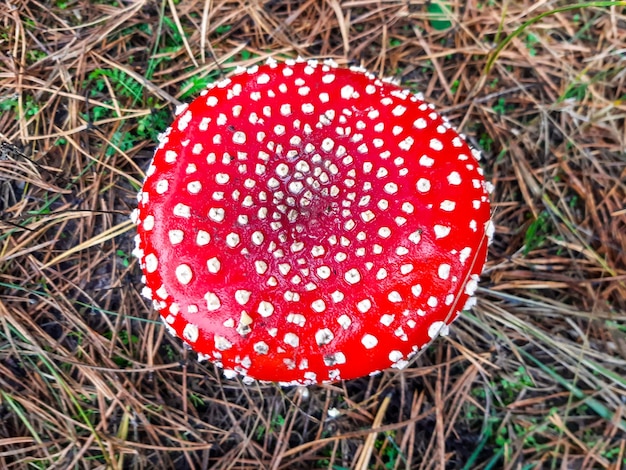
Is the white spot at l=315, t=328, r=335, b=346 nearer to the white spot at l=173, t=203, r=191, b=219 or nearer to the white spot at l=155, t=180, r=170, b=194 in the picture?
the white spot at l=173, t=203, r=191, b=219

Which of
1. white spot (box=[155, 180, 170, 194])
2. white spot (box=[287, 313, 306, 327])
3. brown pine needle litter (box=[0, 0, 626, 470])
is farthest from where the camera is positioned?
brown pine needle litter (box=[0, 0, 626, 470])

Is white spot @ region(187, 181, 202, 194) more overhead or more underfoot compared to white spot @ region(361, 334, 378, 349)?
more overhead

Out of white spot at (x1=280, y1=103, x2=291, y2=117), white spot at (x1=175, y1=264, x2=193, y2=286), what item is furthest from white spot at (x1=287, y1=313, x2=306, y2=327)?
white spot at (x1=280, y1=103, x2=291, y2=117)

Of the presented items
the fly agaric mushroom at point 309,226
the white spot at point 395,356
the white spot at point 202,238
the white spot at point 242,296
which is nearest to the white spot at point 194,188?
the fly agaric mushroom at point 309,226

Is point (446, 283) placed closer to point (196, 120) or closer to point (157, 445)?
point (196, 120)

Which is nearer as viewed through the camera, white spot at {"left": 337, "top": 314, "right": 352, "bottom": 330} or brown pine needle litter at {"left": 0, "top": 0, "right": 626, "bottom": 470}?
white spot at {"left": 337, "top": 314, "right": 352, "bottom": 330}

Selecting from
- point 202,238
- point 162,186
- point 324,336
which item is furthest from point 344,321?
point 162,186

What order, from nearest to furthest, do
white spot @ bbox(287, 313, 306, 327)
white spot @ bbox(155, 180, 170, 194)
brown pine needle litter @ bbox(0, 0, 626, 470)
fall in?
1. white spot @ bbox(287, 313, 306, 327)
2. white spot @ bbox(155, 180, 170, 194)
3. brown pine needle litter @ bbox(0, 0, 626, 470)

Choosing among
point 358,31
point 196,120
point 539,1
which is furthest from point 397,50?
point 196,120
